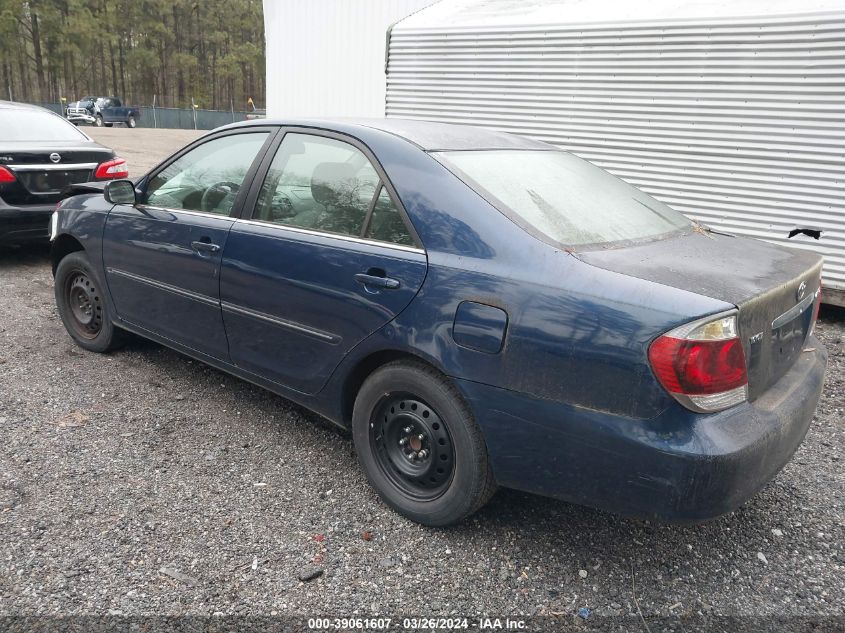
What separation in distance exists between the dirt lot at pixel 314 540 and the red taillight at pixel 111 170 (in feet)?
12.0

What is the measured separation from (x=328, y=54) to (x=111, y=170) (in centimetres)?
492

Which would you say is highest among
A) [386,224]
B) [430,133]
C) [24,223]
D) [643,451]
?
[430,133]

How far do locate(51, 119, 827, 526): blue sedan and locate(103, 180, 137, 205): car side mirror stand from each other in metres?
0.23

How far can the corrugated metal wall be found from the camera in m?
5.68

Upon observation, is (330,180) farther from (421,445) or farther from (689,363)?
(689,363)

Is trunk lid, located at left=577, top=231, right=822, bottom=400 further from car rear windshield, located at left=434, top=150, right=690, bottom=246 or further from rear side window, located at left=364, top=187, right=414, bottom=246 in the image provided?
rear side window, located at left=364, top=187, right=414, bottom=246

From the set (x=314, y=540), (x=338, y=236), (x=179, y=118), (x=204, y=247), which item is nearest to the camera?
(x=314, y=540)

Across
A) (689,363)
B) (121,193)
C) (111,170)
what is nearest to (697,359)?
(689,363)

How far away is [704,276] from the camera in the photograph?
2258 millimetres

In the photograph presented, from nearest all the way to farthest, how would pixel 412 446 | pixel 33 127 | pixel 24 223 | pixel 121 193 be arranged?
1. pixel 412 446
2. pixel 121 193
3. pixel 24 223
4. pixel 33 127

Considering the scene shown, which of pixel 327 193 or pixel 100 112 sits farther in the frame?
pixel 100 112

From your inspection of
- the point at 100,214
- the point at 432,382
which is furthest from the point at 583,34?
the point at 432,382

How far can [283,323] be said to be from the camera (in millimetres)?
3000

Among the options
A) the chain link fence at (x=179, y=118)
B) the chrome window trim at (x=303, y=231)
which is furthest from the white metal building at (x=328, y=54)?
the chain link fence at (x=179, y=118)
